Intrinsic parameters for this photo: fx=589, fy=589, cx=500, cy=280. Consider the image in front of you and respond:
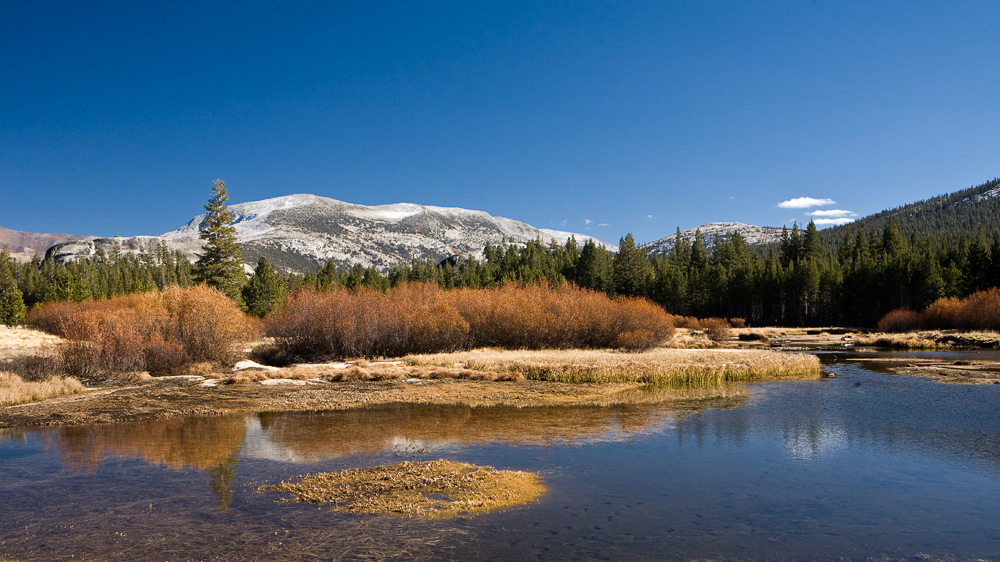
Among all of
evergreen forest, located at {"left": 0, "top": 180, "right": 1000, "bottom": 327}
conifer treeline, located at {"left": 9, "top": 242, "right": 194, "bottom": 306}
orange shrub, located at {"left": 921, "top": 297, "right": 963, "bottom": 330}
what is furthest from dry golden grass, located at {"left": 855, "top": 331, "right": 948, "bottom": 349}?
conifer treeline, located at {"left": 9, "top": 242, "right": 194, "bottom": 306}

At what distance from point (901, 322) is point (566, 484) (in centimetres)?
7995

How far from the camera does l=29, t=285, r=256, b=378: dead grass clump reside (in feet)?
116

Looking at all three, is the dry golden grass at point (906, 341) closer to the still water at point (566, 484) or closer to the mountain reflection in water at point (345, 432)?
the still water at point (566, 484)

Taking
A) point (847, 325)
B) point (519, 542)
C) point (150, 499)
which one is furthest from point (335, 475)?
point (847, 325)

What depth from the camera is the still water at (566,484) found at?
36.2 feet

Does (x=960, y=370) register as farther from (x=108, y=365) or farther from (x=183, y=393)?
(x=108, y=365)

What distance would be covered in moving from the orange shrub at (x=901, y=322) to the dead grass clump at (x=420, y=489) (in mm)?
79740

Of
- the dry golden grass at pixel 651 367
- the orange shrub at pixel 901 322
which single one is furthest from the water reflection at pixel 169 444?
the orange shrub at pixel 901 322

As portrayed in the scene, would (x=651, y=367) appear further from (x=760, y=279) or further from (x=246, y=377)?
(x=760, y=279)

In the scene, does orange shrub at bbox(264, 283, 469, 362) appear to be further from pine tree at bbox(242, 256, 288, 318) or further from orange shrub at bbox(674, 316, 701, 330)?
orange shrub at bbox(674, 316, 701, 330)

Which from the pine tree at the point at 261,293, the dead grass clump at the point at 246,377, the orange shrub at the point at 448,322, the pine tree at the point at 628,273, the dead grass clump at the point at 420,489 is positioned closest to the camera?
the dead grass clump at the point at 420,489

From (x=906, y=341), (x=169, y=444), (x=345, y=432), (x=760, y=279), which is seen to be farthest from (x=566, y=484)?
(x=760, y=279)

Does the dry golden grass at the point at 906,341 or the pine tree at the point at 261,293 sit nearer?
the dry golden grass at the point at 906,341

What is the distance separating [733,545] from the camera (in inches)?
439
